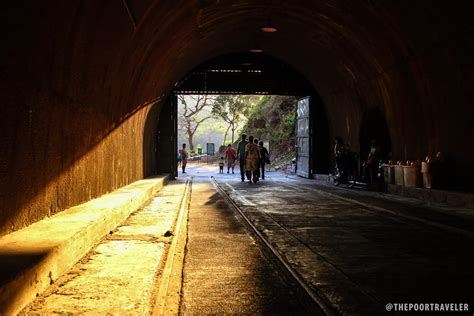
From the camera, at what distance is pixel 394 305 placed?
3.94 metres

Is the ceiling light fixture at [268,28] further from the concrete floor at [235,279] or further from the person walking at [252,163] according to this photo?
the concrete floor at [235,279]

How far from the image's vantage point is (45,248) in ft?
15.6

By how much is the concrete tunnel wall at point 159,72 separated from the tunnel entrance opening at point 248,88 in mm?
829

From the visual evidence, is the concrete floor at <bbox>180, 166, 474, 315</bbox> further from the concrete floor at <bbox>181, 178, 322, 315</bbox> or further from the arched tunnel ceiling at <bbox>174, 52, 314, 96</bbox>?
the arched tunnel ceiling at <bbox>174, 52, 314, 96</bbox>

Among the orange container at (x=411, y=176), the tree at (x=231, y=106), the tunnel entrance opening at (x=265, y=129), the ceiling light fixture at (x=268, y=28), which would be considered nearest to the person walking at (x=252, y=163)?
the ceiling light fixture at (x=268, y=28)

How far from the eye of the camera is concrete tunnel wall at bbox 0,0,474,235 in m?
5.41

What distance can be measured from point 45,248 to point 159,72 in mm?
11103

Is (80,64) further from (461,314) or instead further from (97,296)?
(461,314)

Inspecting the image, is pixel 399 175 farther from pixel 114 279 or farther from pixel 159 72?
pixel 114 279

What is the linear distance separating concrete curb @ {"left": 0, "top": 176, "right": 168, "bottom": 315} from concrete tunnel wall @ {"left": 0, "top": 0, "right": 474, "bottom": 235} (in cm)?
26

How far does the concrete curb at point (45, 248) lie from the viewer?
378 cm

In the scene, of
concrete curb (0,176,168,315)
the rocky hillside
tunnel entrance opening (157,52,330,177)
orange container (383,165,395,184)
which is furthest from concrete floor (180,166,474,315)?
the rocky hillside

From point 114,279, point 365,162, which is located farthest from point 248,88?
point 114,279

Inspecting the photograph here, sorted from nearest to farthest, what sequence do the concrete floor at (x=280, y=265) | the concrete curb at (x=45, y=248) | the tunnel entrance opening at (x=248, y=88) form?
the concrete curb at (x=45, y=248) < the concrete floor at (x=280, y=265) < the tunnel entrance opening at (x=248, y=88)
